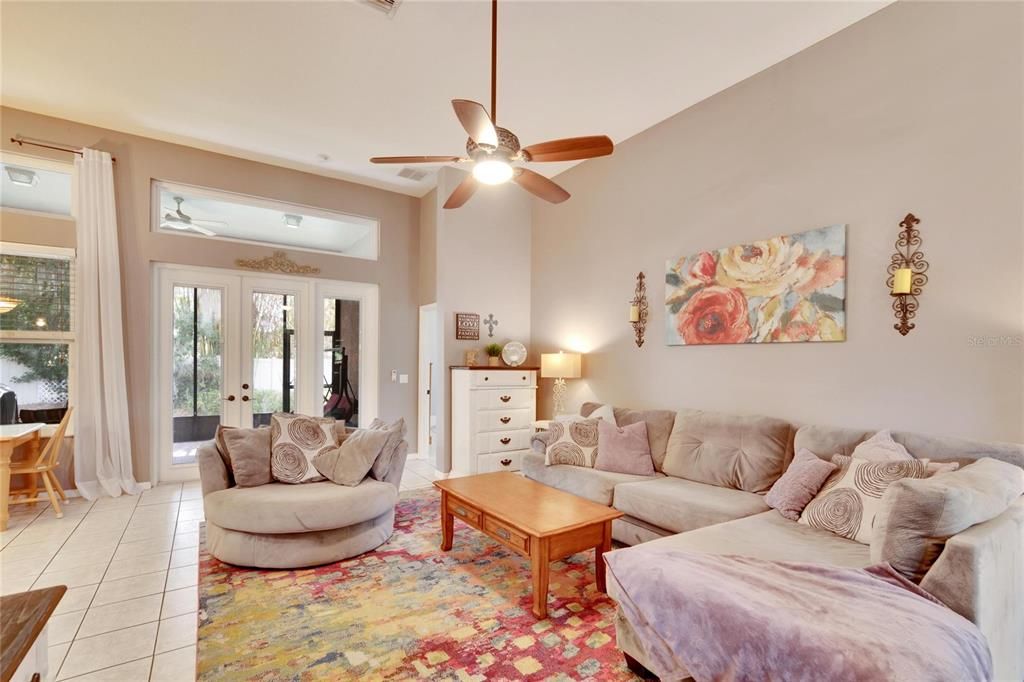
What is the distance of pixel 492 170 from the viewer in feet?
8.28

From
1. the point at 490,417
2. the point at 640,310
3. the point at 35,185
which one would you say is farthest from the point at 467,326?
the point at 35,185

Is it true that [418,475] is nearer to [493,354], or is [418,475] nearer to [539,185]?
[493,354]

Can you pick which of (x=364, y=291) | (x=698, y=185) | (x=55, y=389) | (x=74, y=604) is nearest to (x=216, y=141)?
(x=364, y=291)

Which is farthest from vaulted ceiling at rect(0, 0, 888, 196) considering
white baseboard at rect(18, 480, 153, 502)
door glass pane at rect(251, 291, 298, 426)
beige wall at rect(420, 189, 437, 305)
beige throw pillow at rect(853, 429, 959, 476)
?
white baseboard at rect(18, 480, 153, 502)

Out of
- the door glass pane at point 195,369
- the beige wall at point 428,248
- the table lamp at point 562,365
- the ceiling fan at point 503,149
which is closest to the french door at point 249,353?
the door glass pane at point 195,369

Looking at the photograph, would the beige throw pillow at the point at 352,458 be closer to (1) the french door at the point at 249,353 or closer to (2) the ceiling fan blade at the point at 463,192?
(2) the ceiling fan blade at the point at 463,192

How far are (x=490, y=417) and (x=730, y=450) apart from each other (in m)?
2.57

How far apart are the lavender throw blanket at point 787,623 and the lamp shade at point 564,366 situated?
10.0ft

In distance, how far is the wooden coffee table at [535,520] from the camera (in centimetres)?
234

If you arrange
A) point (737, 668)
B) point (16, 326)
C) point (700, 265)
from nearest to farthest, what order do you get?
point (737, 668), point (700, 265), point (16, 326)

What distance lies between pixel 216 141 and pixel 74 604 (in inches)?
164

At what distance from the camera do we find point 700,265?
385 cm

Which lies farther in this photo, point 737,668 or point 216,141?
point 216,141

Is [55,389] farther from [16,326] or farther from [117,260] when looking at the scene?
[117,260]
